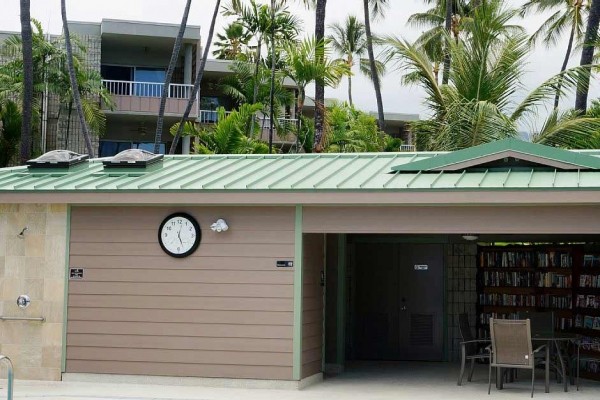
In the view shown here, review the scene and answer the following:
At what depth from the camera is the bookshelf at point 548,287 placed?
15.2 metres

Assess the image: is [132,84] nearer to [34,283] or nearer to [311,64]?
[311,64]

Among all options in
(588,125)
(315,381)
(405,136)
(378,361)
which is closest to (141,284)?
(315,381)

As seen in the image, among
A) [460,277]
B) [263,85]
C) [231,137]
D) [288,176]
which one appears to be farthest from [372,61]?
[288,176]

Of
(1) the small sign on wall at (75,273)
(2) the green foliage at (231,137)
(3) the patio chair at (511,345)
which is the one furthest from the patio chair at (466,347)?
(2) the green foliage at (231,137)

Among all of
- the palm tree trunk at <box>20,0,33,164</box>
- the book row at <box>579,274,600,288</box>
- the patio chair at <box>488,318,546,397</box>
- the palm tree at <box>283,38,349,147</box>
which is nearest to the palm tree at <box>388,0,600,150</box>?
the palm tree at <box>283,38,349,147</box>

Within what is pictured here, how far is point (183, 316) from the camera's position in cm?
1312

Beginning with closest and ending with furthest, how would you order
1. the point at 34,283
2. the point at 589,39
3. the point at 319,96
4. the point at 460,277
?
the point at 34,283, the point at 460,277, the point at 589,39, the point at 319,96

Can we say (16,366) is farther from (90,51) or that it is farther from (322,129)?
(90,51)

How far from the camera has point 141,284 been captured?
43.6ft

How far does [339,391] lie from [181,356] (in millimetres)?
2060

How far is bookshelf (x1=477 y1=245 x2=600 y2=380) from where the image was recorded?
600 inches

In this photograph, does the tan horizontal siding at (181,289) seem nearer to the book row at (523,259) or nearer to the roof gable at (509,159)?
the roof gable at (509,159)

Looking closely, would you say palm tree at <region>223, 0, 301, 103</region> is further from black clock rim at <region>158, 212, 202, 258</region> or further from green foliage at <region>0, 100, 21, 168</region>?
black clock rim at <region>158, 212, 202, 258</region>

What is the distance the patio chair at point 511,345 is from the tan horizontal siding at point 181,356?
100 inches
